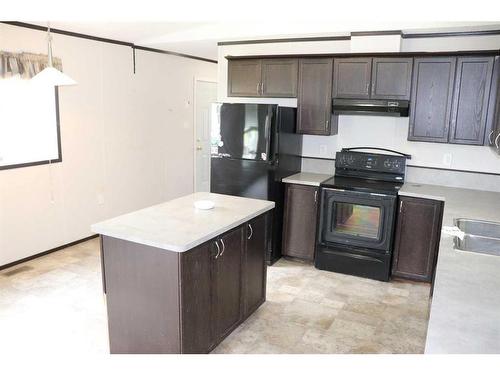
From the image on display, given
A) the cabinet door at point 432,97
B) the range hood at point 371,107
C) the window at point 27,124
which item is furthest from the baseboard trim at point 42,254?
the cabinet door at point 432,97

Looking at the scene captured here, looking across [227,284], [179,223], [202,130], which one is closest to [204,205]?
[179,223]

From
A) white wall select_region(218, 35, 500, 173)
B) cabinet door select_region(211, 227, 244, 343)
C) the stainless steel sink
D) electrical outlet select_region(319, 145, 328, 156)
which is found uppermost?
white wall select_region(218, 35, 500, 173)

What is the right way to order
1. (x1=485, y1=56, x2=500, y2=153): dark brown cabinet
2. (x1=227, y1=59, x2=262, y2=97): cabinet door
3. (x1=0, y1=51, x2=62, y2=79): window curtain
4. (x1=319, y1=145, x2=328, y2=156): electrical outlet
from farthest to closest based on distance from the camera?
(x1=319, y1=145, x2=328, y2=156): electrical outlet → (x1=227, y1=59, x2=262, y2=97): cabinet door → (x1=0, y1=51, x2=62, y2=79): window curtain → (x1=485, y1=56, x2=500, y2=153): dark brown cabinet

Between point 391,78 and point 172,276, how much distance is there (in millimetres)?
2761

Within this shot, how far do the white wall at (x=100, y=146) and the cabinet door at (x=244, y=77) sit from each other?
1404mm

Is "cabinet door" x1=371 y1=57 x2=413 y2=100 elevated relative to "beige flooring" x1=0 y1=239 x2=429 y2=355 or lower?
elevated

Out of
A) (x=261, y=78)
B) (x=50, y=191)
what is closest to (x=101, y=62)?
(x=50, y=191)

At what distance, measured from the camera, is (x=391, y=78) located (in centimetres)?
378

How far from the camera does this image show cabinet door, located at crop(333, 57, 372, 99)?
3.87 meters

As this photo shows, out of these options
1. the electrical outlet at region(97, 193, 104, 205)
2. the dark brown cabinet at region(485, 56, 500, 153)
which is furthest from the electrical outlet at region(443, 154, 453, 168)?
the electrical outlet at region(97, 193, 104, 205)

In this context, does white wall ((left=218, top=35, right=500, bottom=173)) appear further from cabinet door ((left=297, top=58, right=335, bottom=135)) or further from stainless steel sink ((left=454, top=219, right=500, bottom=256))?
stainless steel sink ((left=454, top=219, right=500, bottom=256))

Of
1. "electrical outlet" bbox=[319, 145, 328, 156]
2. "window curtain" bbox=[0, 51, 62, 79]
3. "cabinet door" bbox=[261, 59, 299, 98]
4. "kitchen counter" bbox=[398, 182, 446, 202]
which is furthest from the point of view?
"electrical outlet" bbox=[319, 145, 328, 156]

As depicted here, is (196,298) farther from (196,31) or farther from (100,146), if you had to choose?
(196,31)

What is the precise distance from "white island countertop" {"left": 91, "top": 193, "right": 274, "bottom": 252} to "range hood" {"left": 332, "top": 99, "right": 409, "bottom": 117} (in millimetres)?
1491
